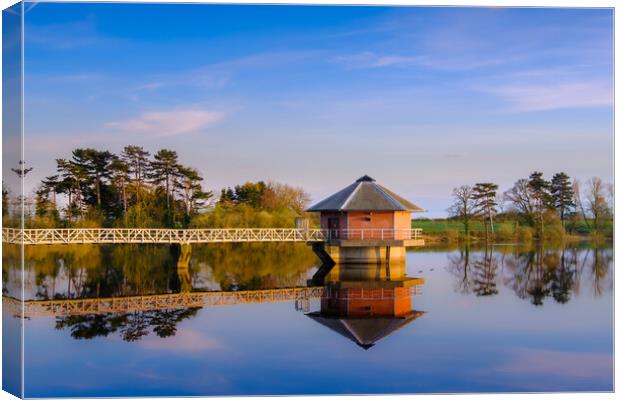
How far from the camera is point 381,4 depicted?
961 cm

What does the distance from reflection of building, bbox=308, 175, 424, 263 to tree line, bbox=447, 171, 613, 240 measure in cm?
485

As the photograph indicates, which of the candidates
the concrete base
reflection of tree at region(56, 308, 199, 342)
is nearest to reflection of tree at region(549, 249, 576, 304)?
the concrete base

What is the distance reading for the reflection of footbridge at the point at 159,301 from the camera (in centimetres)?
1486

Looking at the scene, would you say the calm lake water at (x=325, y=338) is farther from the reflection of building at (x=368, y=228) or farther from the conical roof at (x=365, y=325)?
the reflection of building at (x=368, y=228)

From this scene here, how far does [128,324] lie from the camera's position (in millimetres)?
13430

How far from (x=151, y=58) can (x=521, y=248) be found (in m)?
16.7

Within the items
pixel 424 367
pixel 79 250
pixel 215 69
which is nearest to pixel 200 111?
pixel 215 69

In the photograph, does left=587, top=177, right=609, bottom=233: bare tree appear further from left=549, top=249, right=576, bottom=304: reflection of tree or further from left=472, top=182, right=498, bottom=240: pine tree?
left=472, top=182, right=498, bottom=240: pine tree

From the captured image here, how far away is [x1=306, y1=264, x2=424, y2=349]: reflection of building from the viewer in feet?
42.5

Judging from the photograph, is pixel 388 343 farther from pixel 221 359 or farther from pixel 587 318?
pixel 587 318

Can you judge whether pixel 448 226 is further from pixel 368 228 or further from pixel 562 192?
pixel 368 228

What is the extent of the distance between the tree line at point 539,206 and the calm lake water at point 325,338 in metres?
1.94

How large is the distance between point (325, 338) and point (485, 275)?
10.2m

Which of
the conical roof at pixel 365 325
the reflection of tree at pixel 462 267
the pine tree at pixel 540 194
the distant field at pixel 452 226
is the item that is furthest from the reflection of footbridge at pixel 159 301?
the distant field at pixel 452 226
